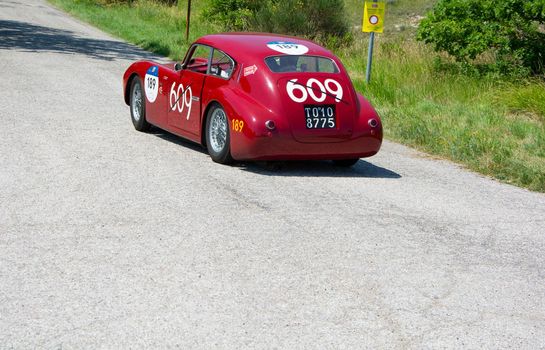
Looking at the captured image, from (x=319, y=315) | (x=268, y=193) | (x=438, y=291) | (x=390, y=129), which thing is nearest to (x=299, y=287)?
(x=319, y=315)

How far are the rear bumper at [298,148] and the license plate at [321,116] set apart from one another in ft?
0.64

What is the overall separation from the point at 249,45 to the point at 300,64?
0.68 metres

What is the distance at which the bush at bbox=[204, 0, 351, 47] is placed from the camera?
1084 inches

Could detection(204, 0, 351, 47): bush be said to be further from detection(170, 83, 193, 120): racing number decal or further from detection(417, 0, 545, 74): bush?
detection(170, 83, 193, 120): racing number decal

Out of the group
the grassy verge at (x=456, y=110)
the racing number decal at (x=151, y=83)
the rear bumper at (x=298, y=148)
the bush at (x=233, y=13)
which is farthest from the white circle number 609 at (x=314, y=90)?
the bush at (x=233, y=13)

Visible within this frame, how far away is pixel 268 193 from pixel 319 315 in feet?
11.4

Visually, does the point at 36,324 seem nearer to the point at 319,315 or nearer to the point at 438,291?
the point at 319,315

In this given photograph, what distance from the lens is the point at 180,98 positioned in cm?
1152

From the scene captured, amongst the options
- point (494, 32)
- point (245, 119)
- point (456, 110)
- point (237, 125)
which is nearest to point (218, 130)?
point (237, 125)

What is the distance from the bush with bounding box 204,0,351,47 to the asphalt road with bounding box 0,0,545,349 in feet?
52.6

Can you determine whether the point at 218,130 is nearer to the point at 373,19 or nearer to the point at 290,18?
the point at 373,19

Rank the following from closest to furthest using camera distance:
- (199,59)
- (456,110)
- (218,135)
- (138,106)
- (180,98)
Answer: (218,135), (180,98), (199,59), (138,106), (456,110)

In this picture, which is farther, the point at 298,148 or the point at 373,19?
the point at 373,19

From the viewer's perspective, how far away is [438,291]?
630 centimetres
